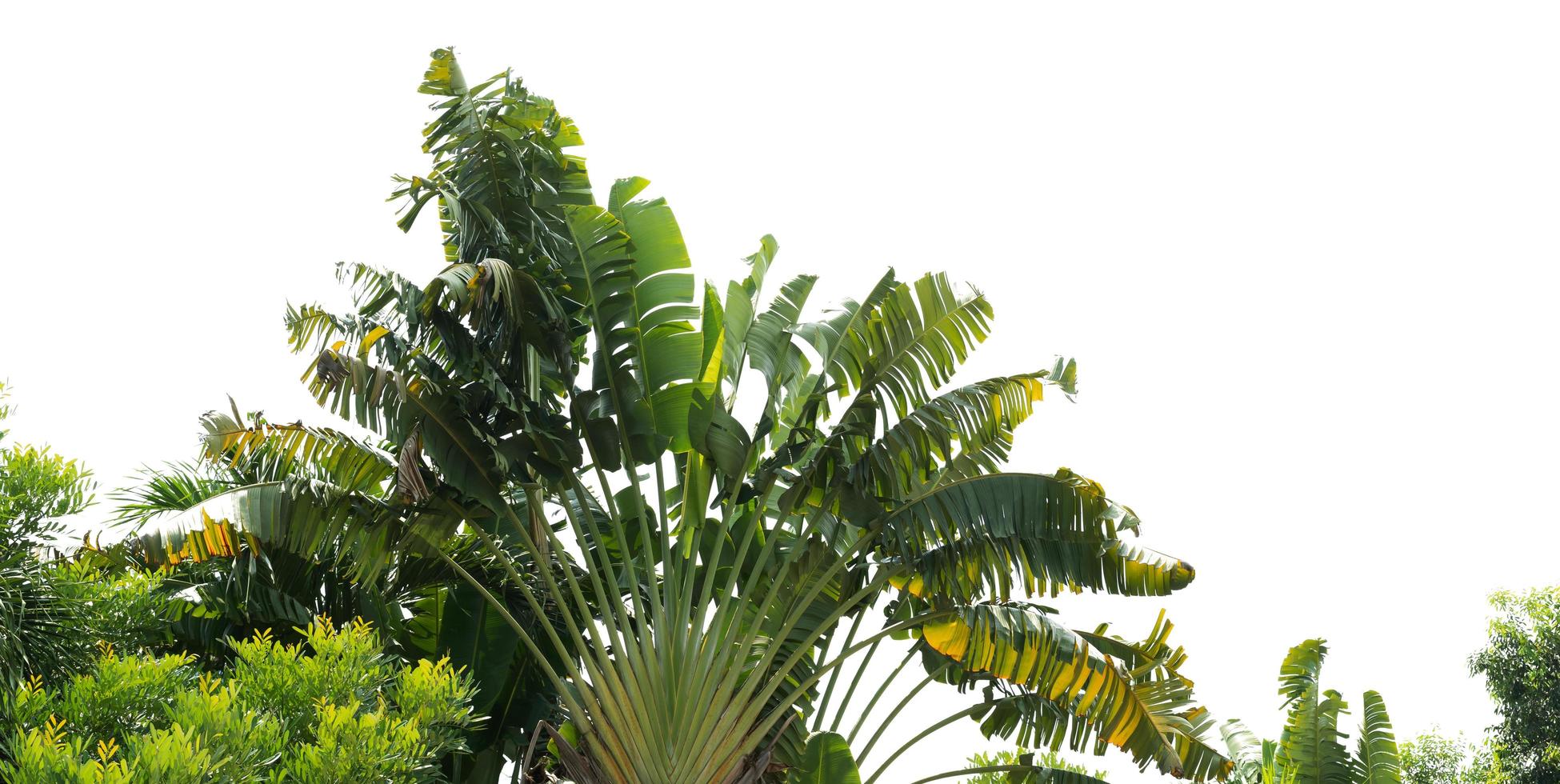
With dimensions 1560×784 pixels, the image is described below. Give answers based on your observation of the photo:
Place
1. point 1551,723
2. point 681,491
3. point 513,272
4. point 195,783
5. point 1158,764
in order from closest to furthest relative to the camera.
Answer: point 195,783, point 513,272, point 1158,764, point 681,491, point 1551,723

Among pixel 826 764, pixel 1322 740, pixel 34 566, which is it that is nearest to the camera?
pixel 34 566

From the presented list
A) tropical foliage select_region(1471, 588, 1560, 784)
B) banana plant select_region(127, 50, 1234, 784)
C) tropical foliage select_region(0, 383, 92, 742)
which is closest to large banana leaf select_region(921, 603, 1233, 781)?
banana plant select_region(127, 50, 1234, 784)

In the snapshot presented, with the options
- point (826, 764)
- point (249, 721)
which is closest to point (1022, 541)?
point (826, 764)

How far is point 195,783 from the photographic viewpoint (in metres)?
4.15

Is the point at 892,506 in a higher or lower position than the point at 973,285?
lower

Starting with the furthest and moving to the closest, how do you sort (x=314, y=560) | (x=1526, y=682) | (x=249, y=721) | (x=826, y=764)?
1. (x=1526, y=682)
2. (x=314, y=560)
3. (x=826, y=764)
4. (x=249, y=721)

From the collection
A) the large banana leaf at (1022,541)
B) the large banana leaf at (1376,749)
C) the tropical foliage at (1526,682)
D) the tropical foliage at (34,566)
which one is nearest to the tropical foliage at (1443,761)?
the tropical foliage at (1526,682)

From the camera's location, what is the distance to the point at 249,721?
459 centimetres

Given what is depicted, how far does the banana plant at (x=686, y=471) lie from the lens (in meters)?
7.10

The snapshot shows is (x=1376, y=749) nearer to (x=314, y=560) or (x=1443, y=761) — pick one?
(x=1443, y=761)

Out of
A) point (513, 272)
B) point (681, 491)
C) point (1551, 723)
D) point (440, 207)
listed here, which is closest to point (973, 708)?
point (681, 491)

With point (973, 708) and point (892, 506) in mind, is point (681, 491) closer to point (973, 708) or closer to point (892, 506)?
point (892, 506)

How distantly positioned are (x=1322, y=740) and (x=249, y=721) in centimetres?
831

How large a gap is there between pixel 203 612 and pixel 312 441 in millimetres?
2191
